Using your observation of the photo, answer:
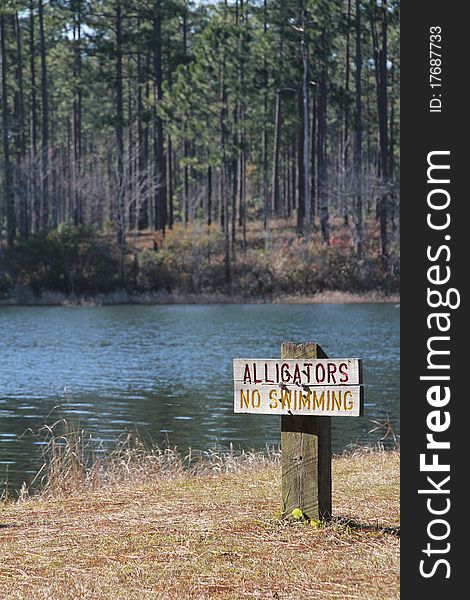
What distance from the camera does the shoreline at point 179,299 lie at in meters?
49.7

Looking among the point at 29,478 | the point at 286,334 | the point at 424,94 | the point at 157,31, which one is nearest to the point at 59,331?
the point at 286,334

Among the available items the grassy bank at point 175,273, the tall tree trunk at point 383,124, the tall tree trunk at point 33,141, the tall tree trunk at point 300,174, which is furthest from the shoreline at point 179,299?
the tall tree trunk at point 33,141

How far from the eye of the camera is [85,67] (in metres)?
62.8

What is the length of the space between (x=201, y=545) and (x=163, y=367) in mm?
20137

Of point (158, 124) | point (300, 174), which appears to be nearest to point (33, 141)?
point (158, 124)

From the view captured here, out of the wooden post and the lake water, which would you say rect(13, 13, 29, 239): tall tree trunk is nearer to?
the lake water

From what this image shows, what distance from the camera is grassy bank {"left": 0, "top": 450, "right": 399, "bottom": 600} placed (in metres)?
5.53

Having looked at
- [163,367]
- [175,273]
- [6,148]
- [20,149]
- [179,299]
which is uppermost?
[20,149]

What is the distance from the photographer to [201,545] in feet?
20.5

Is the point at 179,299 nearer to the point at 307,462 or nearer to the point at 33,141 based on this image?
the point at 33,141

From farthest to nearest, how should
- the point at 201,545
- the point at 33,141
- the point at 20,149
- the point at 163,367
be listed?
1. the point at 20,149
2. the point at 33,141
3. the point at 163,367
4. the point at 201,545

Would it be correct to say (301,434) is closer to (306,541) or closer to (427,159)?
(306,541)

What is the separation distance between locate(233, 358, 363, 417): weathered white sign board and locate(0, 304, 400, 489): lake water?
617 centimetres

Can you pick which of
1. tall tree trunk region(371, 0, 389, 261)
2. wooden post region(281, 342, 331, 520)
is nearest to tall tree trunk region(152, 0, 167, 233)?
tall tree trunk region(371, 0, 389, 261)
